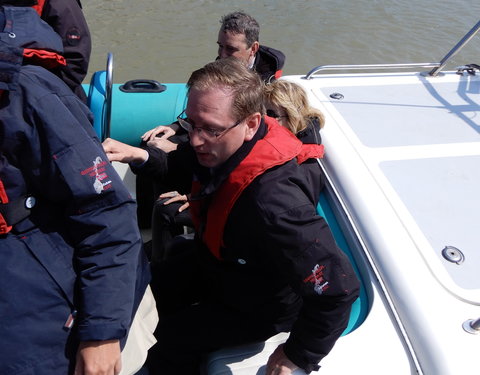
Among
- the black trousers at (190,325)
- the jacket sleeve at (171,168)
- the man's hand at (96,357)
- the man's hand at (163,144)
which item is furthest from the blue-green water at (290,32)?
the man's hand at (96,357)

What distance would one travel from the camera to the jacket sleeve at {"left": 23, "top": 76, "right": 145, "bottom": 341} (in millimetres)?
931

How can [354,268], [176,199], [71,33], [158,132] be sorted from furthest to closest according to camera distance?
[158,132]
[176,199]
[71,33]
[354,268]

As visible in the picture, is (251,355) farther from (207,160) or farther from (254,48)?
(254,48)

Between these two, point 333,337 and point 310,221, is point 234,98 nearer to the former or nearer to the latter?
point 310,221

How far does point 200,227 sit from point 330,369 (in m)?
0.57

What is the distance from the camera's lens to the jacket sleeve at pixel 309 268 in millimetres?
1143

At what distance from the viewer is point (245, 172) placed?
122cm

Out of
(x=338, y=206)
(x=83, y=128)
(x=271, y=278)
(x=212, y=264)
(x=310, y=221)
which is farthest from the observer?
(x=338, y=206)

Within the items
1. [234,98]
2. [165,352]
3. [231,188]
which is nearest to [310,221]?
[231,188]

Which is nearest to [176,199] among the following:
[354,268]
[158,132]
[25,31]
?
[158,132]

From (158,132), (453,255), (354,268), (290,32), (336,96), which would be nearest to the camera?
(453,255)

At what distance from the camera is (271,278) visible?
136 cm

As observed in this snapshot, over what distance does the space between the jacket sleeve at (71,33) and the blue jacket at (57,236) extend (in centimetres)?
95

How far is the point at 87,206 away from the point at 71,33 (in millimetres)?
1230
